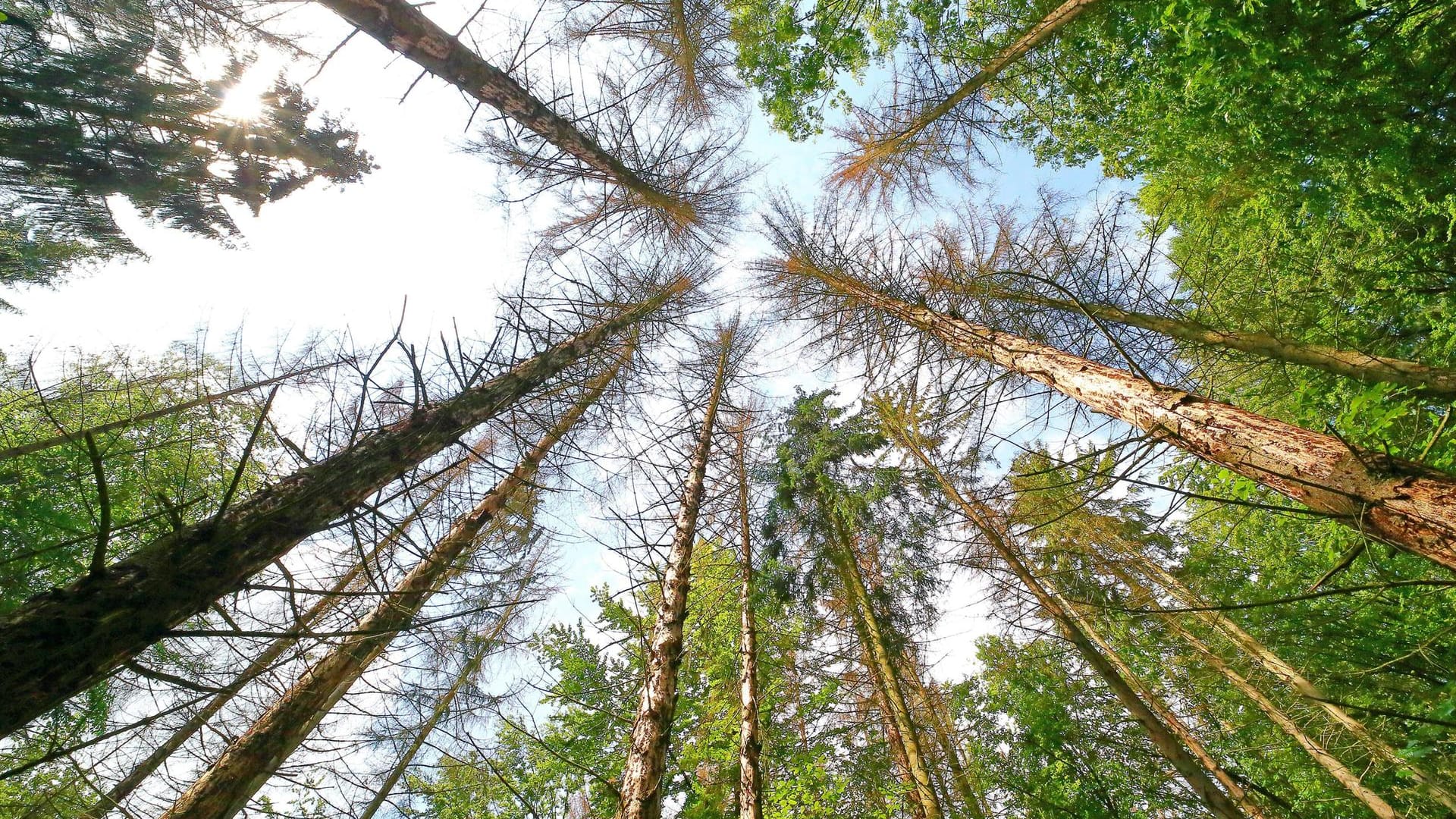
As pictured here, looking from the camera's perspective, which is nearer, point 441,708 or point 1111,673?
point 1111,673

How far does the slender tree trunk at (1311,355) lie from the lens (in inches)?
163

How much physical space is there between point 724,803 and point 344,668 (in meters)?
4.41

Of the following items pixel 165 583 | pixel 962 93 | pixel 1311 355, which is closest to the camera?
pixel 165 583

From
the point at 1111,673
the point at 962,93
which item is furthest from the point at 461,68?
the point at 1111,673

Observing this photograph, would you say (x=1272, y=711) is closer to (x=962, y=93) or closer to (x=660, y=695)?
(x=660, y=695)

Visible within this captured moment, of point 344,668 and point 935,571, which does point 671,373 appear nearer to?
point 344,668

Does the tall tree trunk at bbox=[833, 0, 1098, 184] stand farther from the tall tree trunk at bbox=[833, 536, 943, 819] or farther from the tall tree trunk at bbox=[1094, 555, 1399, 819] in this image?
the tall tree trunk at bbox=[1094, 555, 1399, 819]

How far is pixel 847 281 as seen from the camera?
689 cm

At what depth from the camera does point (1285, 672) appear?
19.2 feet

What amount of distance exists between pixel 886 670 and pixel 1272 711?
4.91 metres

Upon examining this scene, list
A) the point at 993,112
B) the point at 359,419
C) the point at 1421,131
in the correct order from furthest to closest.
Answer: the point at 993,112, the point at 1421,131, the point at 359,419

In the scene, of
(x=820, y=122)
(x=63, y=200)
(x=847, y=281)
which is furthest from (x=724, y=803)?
(x=63, y=200)

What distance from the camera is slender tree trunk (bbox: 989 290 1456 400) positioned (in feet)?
13.6

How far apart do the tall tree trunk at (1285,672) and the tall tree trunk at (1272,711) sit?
33 cm
